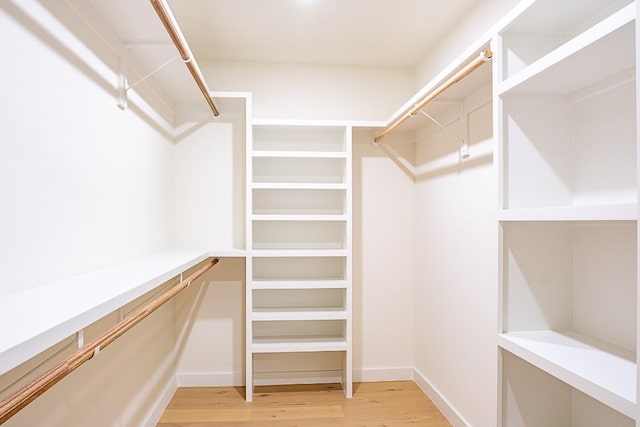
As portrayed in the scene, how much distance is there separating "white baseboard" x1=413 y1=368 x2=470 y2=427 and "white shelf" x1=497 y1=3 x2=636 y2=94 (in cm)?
187

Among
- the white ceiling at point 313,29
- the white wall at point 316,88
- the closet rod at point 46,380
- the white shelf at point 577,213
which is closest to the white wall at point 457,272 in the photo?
the white shelf at point 577,213

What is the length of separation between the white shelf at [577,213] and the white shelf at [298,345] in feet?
5.33

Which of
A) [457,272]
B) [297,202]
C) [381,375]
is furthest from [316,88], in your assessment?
[381,375]

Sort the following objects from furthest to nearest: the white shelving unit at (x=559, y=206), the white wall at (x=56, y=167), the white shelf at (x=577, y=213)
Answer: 1. the white shelving unit at (x=559, y=206)
2. the white wall at (x=56, y=167)
3. the white shelf at (x=577, y=213)

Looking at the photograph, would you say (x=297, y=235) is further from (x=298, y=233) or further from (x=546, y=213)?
(x=546, y=213)

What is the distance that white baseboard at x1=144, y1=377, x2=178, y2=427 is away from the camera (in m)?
2.07

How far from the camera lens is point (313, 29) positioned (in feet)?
7.52

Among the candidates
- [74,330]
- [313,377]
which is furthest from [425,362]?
[74,330]

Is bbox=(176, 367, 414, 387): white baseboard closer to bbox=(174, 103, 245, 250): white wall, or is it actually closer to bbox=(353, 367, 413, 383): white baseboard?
bbox=(353, 367, 413, 383): white baseboard

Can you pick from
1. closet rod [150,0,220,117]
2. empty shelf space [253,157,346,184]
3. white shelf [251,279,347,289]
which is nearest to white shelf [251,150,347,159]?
empty shelf space [253,157,346,184]

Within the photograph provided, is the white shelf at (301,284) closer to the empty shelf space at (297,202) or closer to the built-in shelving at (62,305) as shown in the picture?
the empty shelf space at (297,202)

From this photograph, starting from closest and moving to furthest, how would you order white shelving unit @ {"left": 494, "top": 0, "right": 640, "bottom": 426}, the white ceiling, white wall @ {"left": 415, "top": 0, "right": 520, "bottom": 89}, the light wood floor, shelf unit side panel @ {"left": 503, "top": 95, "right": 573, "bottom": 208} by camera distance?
white shelving unit @ {"left": 494, "top": 0, "right": 640, "bottom": 426} → shelf unit side panel @ {"left": 503, "top": 95, "right": 573, "bottom": 208} → white wall @ {"left": 415, "top": 0, "right": 520, "bottom": 89} → the white ceiling → the light wood floor

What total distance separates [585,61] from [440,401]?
7.12ft

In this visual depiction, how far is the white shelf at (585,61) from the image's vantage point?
0.83m
